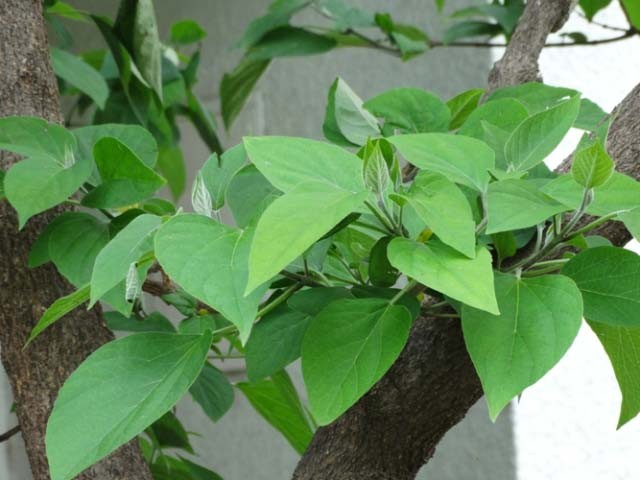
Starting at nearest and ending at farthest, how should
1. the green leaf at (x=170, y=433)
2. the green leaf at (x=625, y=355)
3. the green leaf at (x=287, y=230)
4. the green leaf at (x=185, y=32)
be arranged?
the green leaf at (x=287, y=230)
the green leaf at (x=625, y=355)
the green leaf at (x=170, y=433)
the green leaf at (x=185, y=32)

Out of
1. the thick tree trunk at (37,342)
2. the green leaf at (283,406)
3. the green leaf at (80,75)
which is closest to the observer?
the thick tree trunk at (37,342)

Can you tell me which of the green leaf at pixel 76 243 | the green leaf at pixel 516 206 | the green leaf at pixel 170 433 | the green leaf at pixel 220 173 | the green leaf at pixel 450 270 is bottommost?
the green leaf at pixel 170 433

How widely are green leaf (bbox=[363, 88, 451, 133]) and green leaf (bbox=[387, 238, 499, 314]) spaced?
0.18 metres

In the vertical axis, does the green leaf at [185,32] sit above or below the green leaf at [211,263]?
below

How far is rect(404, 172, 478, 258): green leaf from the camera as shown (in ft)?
1.10

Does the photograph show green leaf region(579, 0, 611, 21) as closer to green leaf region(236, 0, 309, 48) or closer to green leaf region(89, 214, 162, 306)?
green leaf region(236, 0, 309, 48)

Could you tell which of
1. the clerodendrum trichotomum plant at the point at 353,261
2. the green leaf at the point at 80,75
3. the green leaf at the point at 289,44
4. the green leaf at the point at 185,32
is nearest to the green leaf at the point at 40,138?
the clerodendrum trichotomum plant at the point at 353,261

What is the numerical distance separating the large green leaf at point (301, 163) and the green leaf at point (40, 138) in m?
0.18

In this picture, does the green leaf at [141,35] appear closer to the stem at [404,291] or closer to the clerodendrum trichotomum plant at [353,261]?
the clerodendrum trichotomum plant at [353,261]

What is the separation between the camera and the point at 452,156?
0.37m

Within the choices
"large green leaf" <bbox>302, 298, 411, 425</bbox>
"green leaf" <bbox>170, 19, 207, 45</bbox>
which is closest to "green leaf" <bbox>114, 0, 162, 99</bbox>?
"large green leaf" <bbox>302, 298, 411, 425</bbox>

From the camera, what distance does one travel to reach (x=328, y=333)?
39cm

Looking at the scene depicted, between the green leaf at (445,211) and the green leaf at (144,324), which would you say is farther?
the green leaf at (144,324)

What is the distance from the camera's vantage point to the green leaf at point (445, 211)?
336 mm
